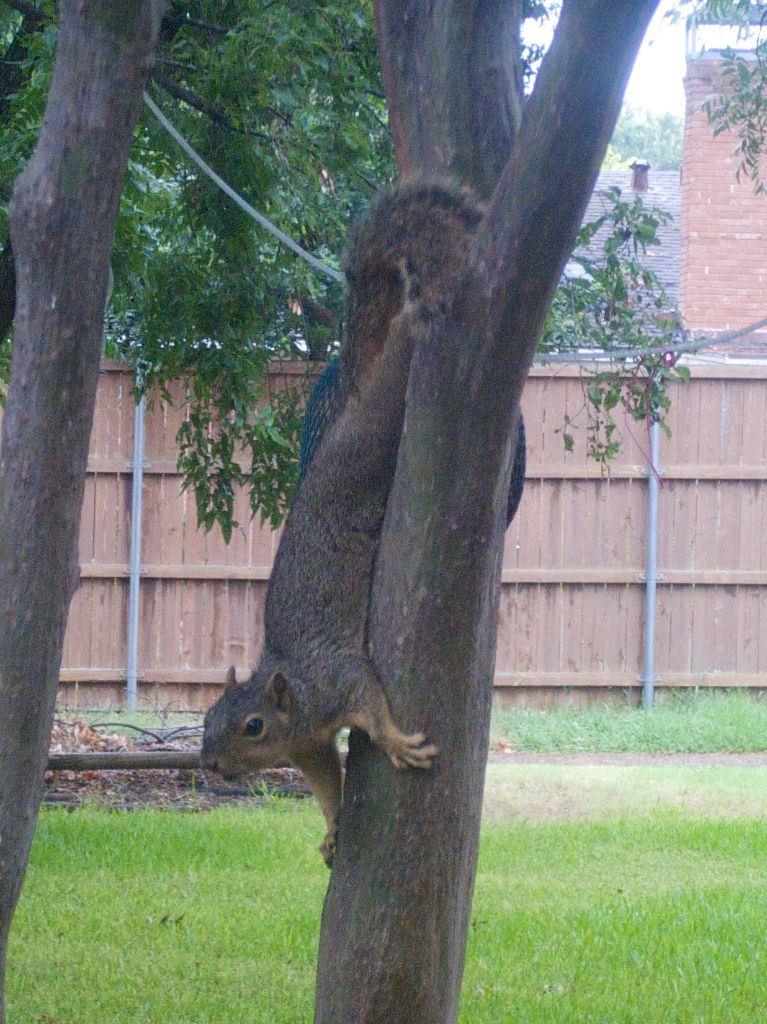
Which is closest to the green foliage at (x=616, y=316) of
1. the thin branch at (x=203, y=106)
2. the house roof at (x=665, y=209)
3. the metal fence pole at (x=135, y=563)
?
the thin branch at (x=203, y=106)

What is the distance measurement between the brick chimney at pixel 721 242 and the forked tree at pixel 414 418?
500 inches

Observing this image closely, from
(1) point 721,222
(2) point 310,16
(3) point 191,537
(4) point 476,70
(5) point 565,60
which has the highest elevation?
(1) point 721,222

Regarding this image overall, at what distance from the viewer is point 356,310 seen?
2.50 m

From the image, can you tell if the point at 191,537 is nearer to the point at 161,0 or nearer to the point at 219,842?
the point at 219,842

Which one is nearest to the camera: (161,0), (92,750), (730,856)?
(161,0)

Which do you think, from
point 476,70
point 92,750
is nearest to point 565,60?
point 476,70

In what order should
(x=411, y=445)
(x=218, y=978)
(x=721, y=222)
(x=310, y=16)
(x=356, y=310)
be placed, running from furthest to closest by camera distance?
(x=721, y=222), (x=218, y=978), (x=310, y=16), (x=356, y=310), (x=411, y=445)

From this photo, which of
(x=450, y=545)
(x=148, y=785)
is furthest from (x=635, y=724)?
(x=450, y=545)

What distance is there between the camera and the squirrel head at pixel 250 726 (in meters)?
2.80

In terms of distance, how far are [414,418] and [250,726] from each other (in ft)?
3.10

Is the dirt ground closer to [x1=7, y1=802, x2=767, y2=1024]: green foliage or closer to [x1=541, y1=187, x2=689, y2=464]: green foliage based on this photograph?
[x1=7, y1=802, x2=767, y2=1024]: green foliage

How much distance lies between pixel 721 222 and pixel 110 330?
1052cm

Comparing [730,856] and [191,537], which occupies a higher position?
[191,537]

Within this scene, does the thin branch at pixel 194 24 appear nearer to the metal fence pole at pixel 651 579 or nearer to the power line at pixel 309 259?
the power line at pixel 309 259
